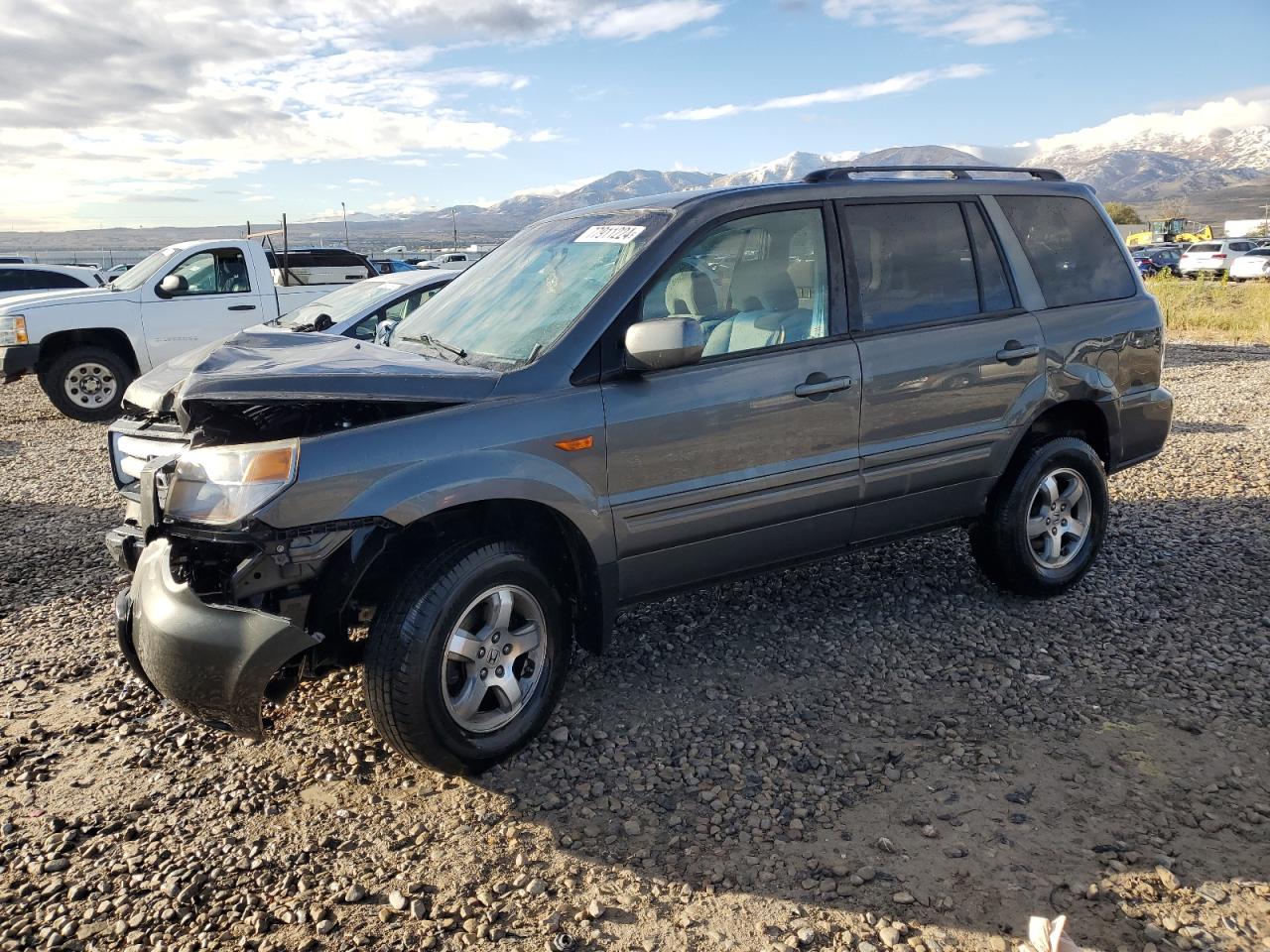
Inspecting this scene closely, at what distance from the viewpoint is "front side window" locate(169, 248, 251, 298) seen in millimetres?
11328

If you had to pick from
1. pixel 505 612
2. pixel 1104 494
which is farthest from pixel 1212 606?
pixel 505 612

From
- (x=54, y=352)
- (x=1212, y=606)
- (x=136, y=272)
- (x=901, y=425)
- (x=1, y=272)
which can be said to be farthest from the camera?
(x=1, y=272)

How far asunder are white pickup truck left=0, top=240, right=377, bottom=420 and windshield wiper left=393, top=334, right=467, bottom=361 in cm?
755

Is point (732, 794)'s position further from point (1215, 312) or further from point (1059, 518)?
point (1215, 312)

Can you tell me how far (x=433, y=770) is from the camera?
330 centimetres

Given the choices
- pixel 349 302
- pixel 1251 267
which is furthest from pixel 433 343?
pixel 1251 267

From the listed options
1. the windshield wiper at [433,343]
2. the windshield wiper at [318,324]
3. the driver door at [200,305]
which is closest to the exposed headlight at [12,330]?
the driver door at [200,305]

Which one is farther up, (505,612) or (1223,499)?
(505,612)

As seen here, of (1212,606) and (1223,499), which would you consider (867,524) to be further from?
(1223,499)

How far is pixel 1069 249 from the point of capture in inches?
190

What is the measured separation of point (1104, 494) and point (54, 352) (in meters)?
10.5

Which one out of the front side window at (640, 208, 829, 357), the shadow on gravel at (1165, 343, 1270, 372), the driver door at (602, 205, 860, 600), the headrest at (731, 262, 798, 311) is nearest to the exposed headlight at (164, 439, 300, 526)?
the driver door at (602, 205, 860, 600)

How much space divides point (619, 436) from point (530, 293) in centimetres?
86

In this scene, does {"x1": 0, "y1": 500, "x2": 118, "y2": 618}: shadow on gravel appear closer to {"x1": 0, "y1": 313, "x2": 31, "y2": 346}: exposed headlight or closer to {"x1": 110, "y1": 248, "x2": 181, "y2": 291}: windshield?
{"x1": 0, "y1": 313, "x2": 31, "y2": 346}: exposed headlight
